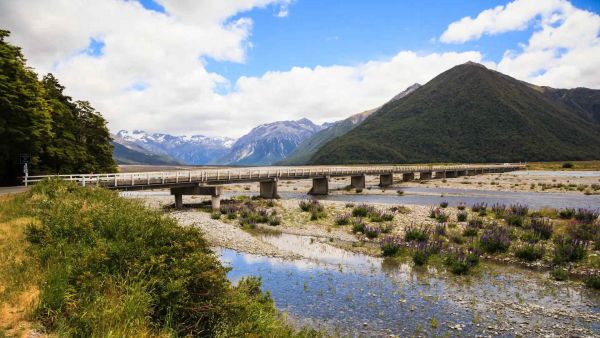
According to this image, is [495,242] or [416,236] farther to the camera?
[416,236]

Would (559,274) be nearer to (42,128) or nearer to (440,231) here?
(440,231)

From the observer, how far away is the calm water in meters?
12.1

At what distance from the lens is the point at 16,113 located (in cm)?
3650

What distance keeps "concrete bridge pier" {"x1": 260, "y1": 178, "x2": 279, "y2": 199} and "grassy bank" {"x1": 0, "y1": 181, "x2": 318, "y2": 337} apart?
138 ft

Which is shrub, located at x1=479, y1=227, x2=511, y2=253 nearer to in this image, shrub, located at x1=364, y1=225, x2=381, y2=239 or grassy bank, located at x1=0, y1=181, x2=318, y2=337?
shrub, located at x1=364, y1=225, x2=381, y2=239

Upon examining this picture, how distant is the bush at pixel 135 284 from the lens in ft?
24.0

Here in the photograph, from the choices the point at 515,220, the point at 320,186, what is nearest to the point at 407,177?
the point at 320,186

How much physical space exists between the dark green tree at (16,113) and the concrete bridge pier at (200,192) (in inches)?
589

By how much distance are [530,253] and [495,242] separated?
2.07 m

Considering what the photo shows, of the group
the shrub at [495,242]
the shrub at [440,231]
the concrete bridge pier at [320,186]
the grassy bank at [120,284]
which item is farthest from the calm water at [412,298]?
the concrete bridge pier at [320,186]

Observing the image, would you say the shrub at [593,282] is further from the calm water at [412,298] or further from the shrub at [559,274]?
the shrub at [559,274]

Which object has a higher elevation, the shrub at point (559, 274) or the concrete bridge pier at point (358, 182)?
the concrete bridge pier at point (358, 182)

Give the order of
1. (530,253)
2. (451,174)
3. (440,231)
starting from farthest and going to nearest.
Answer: (451,174), (440,231), (530,253)

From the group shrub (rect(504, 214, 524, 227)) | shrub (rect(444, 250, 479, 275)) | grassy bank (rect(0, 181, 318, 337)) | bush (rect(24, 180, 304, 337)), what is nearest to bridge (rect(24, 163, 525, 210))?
grassy bank (rect(0, 181, 318, 337))
